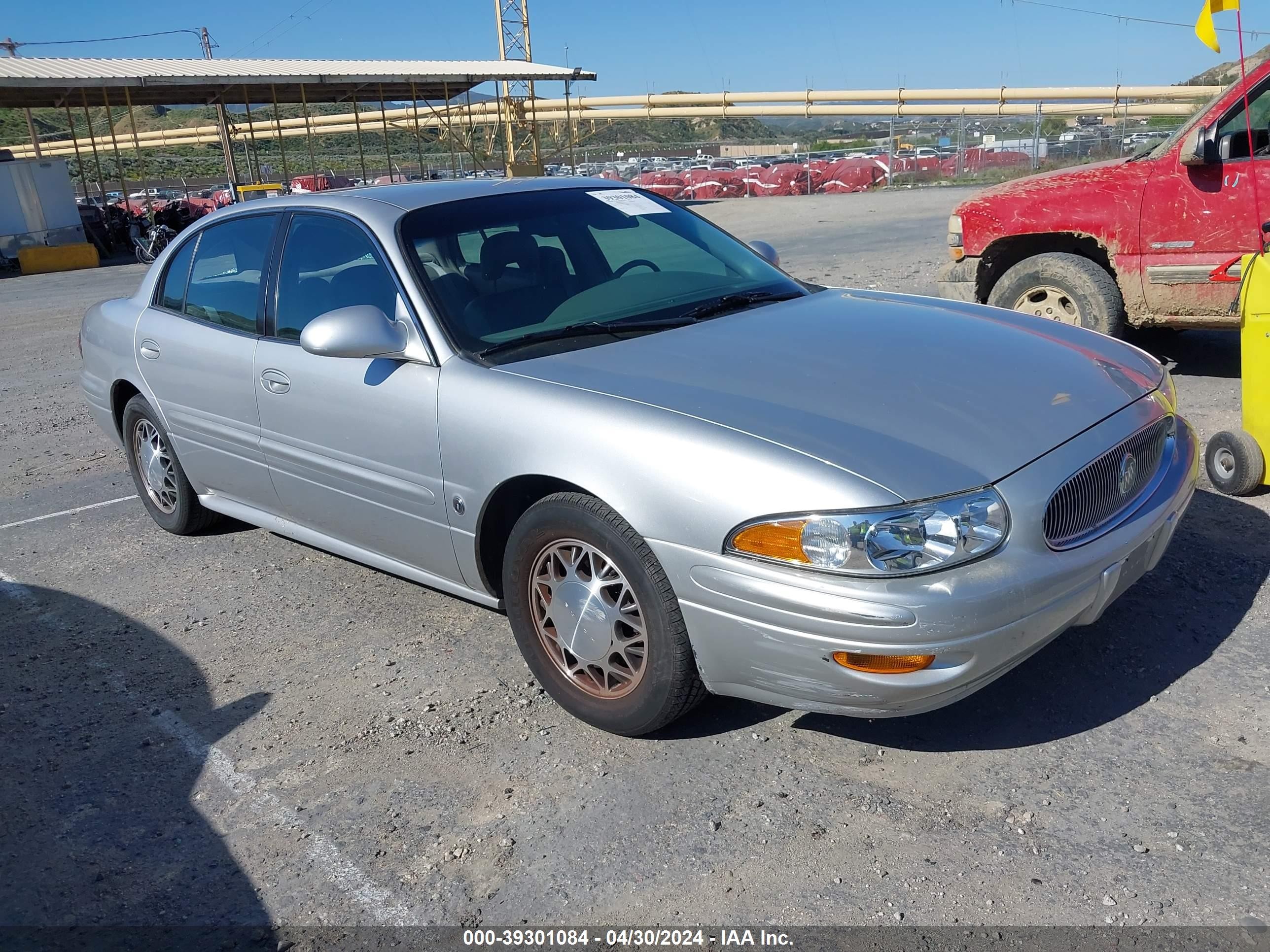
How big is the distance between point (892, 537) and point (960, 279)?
17.9 ft

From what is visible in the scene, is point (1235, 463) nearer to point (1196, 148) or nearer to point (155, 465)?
point (1196, 148)

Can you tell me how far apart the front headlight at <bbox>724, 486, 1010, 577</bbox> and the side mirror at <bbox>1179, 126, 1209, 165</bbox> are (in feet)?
14.2

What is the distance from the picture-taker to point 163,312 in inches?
197

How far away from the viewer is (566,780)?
3.10m

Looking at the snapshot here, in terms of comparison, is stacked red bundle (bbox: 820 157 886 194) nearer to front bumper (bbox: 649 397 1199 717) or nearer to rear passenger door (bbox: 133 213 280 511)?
rear passenger door (bbox: 133 213 280 511)

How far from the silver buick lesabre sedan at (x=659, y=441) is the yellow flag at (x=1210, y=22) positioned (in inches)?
98.4

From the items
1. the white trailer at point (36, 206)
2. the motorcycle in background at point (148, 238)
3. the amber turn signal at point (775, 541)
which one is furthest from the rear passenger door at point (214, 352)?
the white trailer at point (36, 206)

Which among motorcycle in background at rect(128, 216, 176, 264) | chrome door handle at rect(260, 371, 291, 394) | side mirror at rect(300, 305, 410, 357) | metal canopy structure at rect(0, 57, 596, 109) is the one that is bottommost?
motorcycle in background at rect(128, 216, 176, 264)

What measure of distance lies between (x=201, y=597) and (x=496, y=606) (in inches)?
66.7

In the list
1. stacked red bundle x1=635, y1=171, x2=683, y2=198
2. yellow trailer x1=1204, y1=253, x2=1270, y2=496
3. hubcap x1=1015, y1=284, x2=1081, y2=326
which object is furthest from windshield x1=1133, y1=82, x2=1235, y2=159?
stacked red bundle x1=635, y1=171, x2=683, y2=198

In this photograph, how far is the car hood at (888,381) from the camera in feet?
9.18

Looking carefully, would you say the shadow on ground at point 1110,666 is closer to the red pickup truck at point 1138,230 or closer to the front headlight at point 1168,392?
the front headlight at point 1168,392

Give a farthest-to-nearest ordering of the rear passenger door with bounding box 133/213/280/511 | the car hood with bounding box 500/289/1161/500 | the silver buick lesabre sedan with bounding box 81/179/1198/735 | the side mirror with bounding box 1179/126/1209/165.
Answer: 1. the side mirror with bounding box 1179/126/1209/165
2. the rear passenger door with bounding box 133/213/280/511
3. the car hood with bounding box 500/289/1161/500
4. the silver buick lesabre sedan with bounding box 81/179/1198/735

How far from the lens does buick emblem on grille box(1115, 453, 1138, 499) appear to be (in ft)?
10.3
